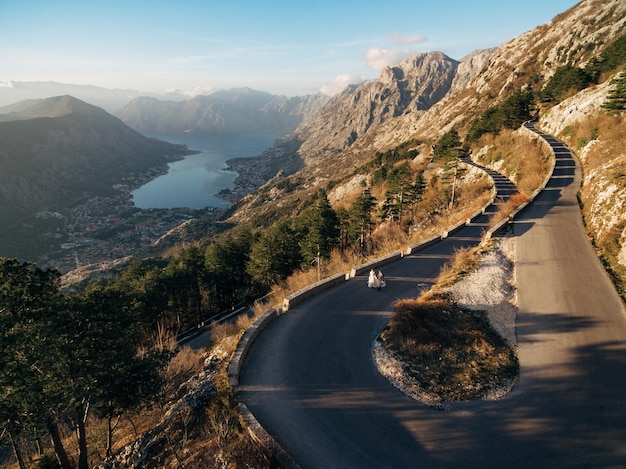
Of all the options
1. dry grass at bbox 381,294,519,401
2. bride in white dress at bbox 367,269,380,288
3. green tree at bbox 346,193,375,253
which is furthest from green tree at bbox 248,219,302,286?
dry grass at bbox 381,294,519,401

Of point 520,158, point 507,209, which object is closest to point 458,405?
point 507,209

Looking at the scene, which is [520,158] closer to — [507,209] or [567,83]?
[507,209]

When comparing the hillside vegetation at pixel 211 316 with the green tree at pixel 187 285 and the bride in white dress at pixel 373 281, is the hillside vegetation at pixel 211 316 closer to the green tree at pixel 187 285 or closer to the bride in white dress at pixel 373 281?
the green tree at pixel 187 285

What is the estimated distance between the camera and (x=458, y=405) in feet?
30.5

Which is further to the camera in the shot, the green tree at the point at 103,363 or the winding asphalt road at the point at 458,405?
the green tree at the point at 103,363

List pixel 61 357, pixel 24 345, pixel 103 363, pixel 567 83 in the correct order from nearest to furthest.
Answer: pixel 24 345, pixel 61 357, pixel 103 363, pixel 567 83

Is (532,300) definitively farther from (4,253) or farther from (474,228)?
(4,253)

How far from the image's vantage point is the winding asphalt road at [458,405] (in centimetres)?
789

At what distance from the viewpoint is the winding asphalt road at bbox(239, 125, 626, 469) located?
25.9ft

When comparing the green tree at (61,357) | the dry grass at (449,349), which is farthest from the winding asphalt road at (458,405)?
the green tree at (61,357)

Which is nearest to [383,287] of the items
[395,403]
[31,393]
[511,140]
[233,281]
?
[395,403]

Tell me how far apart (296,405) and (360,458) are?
96.7 inches

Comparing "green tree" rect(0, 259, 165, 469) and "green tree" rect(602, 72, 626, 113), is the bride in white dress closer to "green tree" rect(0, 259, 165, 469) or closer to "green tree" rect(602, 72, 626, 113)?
"green tree" rect(0, 259, 165, 469)

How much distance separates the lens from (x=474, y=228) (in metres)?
23.7
